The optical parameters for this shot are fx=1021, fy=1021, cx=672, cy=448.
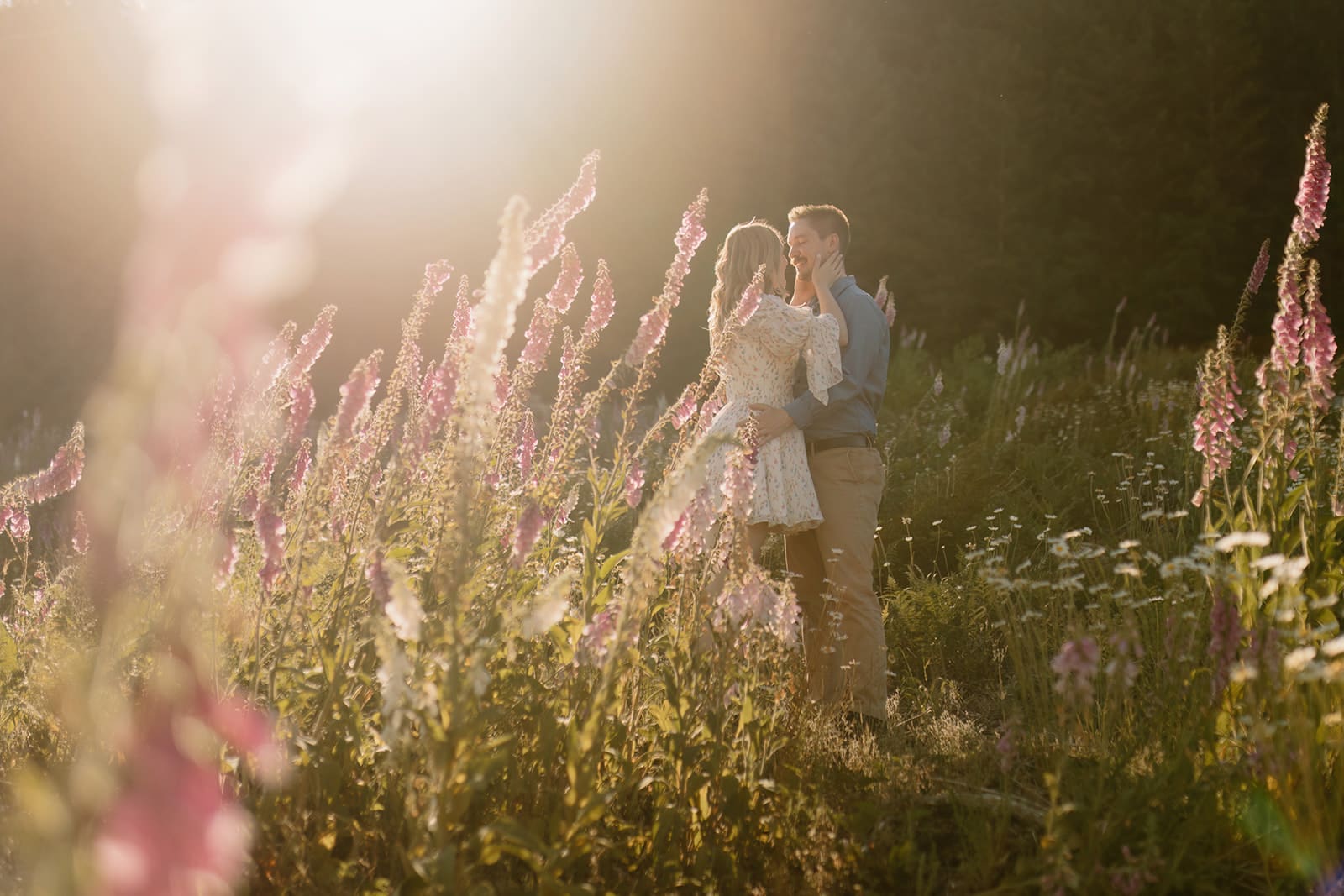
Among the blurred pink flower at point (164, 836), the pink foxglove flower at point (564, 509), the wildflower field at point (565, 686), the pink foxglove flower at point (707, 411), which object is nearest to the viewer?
the blurred pink flower at point (164, 836)

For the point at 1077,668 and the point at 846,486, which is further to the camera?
the point at 846,486

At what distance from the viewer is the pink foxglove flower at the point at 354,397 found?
199 cm

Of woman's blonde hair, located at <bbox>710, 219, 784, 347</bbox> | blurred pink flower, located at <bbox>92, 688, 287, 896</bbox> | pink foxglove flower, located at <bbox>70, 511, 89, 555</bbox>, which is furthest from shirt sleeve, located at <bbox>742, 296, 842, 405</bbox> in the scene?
blurred pink flower, located at <bbox>92, 688, 287, 896</bbox>

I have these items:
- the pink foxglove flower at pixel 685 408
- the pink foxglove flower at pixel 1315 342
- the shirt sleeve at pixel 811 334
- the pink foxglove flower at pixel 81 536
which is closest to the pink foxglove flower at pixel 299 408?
the pink foxglove flower at pixel 685 408

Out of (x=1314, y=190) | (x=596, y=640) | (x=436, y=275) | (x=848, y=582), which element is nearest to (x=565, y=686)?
(x=596, y=640)

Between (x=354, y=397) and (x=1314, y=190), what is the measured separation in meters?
3.14

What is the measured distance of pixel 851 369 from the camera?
403 centimetres

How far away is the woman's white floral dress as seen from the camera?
3.83 meters

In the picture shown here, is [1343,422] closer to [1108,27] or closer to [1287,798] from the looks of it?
[1287,798]

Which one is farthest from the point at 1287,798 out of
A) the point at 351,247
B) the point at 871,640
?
the point at 351,247

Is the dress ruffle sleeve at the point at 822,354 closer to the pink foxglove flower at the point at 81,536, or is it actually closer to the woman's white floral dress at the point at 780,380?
the woman's white floral dress at the point at 780,380

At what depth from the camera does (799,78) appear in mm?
17859

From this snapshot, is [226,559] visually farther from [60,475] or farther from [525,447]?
[60,475]

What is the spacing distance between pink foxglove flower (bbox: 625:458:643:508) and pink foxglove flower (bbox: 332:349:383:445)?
89 centimetres
